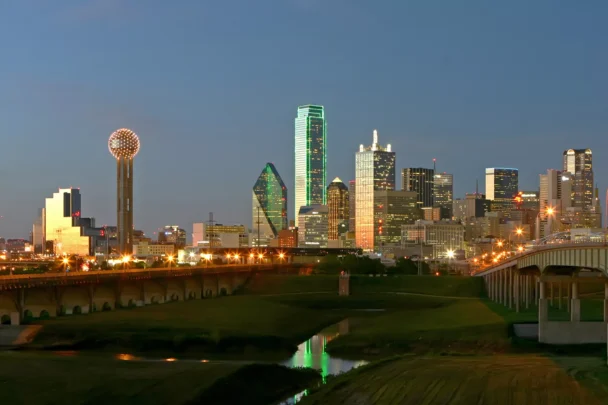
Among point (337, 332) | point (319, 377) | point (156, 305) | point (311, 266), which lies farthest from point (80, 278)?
point (311, 266)

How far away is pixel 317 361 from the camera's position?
70312 millimetres

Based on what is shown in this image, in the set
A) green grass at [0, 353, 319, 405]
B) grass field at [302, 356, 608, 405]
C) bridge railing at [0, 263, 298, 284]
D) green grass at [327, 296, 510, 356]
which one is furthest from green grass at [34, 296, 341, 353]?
grass field at [302, 356, 608, 405]

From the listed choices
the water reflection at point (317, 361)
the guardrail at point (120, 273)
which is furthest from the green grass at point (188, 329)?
the guardrail at point (120, 273)

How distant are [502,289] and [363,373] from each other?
78.7 meters

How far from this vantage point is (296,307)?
12556 cm

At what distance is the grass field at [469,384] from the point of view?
4572 centimetres

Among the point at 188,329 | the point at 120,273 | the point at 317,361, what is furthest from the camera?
the point at 120,273

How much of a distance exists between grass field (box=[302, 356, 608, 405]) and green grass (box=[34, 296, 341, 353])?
877 inches

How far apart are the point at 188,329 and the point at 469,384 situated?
132ft

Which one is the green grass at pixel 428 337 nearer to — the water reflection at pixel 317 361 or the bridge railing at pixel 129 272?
the water reflection at pixel 317 361

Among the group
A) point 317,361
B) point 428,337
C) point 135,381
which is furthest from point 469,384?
point 428,337

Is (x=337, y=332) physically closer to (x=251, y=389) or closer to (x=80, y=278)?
(x=80, y=278)

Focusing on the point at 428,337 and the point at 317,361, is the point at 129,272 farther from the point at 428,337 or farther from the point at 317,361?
the point at 317,361

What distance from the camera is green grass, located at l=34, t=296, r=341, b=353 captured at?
77.2 metres
